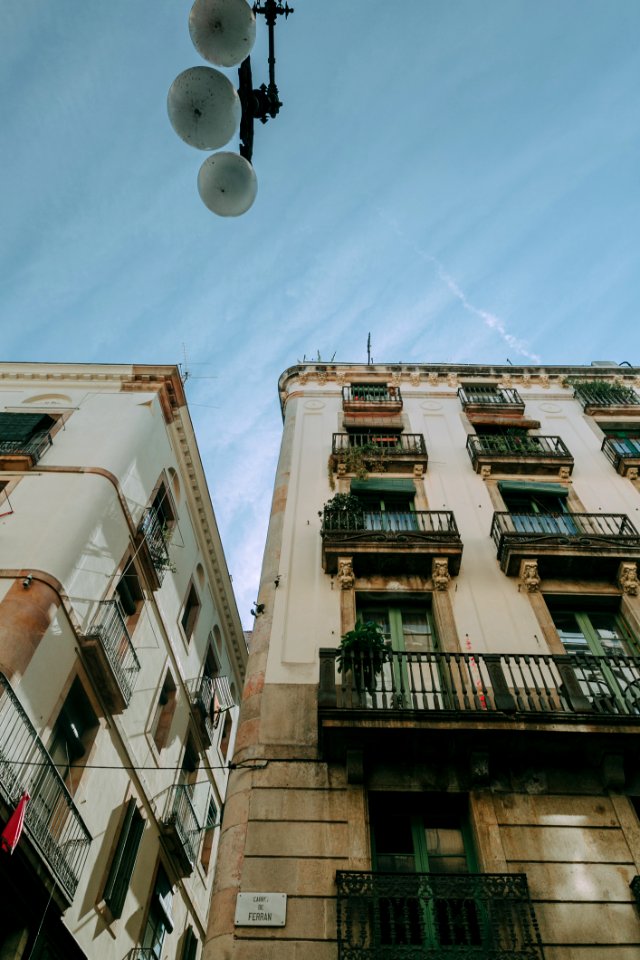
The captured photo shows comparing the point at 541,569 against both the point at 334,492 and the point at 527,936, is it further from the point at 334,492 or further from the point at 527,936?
the point at 527,936

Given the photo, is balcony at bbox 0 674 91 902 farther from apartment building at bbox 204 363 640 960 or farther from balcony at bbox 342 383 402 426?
balcony at bbox 342 383 402 426

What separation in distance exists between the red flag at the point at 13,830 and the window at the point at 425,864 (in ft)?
16.0

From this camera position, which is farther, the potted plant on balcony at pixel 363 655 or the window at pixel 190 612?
the window at pixel 190 612

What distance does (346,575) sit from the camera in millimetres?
12586

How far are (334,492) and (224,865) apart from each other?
9.03 m

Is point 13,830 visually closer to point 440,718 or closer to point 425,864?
point 425,864

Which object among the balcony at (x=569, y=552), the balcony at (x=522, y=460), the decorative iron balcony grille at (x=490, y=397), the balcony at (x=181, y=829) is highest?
the decorative iron balcony grille at (x=490, y=397)

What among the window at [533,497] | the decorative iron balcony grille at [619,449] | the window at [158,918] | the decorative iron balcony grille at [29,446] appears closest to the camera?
the window at [158,918]

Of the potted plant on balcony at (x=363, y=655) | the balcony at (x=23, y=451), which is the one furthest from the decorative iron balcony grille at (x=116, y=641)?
the potted plant on balcony at (x=363, y=655)

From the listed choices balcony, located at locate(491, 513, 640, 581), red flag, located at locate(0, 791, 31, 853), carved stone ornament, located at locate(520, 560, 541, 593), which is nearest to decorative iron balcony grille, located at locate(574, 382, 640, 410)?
balcony, located at locate(491, 513, 640, 581)

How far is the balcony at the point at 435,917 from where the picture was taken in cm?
698

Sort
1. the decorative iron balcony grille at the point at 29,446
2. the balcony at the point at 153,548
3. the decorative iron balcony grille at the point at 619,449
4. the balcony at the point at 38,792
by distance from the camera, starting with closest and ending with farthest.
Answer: the balcony at the point at 38,792 < the decorative iron balcony grille at the point at 29,446 < the balcony at the point at 153,548 < the decorative iron balcony grille at the point at 619,449

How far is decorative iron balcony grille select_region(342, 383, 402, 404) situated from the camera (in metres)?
19.7

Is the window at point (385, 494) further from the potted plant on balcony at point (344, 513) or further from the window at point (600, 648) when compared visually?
the window at point (600, 648)
